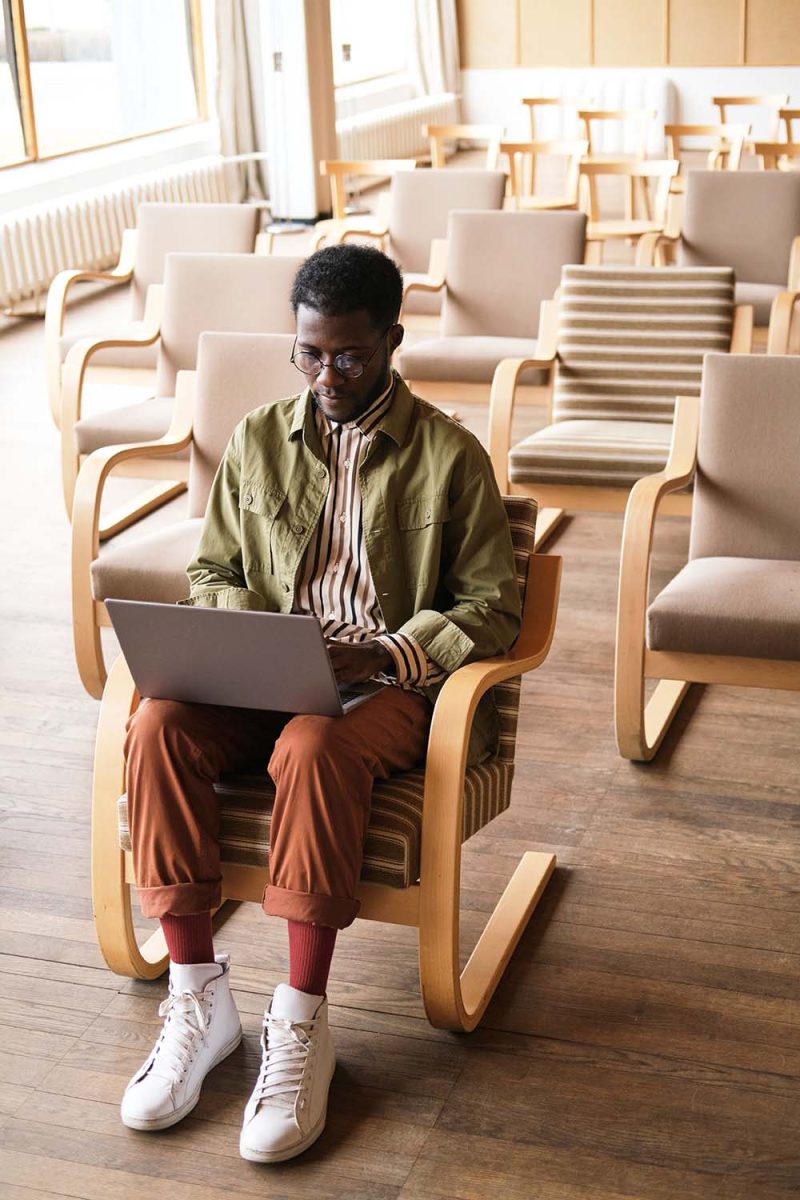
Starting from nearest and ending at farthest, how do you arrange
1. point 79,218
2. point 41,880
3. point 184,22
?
point 41,880
point 79,218
point 184,22

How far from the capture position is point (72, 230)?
8641mm

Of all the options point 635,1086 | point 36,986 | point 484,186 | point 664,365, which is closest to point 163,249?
point 484,186

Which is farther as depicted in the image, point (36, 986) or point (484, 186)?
point (484, 186)

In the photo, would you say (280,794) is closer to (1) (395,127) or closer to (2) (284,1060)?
(2) (284,1060)

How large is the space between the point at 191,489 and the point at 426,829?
164 centimetres

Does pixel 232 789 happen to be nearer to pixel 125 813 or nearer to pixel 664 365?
pixel 125 813

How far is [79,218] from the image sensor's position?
8.70m

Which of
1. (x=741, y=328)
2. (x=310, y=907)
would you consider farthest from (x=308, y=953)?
(x=741, y=328)

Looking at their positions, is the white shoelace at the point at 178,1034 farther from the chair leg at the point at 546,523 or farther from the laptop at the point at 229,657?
the chair leg at the point at 546,523

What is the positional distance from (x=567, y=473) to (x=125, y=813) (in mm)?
2076

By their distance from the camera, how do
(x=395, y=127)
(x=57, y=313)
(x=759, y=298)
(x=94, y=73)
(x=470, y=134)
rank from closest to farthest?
(x=57, y=313), (x=759, y=298), (x=470, y=134), (x=94, y=73), (x=395, y=127)

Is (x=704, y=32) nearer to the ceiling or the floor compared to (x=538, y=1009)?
nearer to the ceiling

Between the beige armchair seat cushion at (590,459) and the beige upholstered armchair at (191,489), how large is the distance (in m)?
0.84

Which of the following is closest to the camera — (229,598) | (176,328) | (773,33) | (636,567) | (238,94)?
(229,598)
